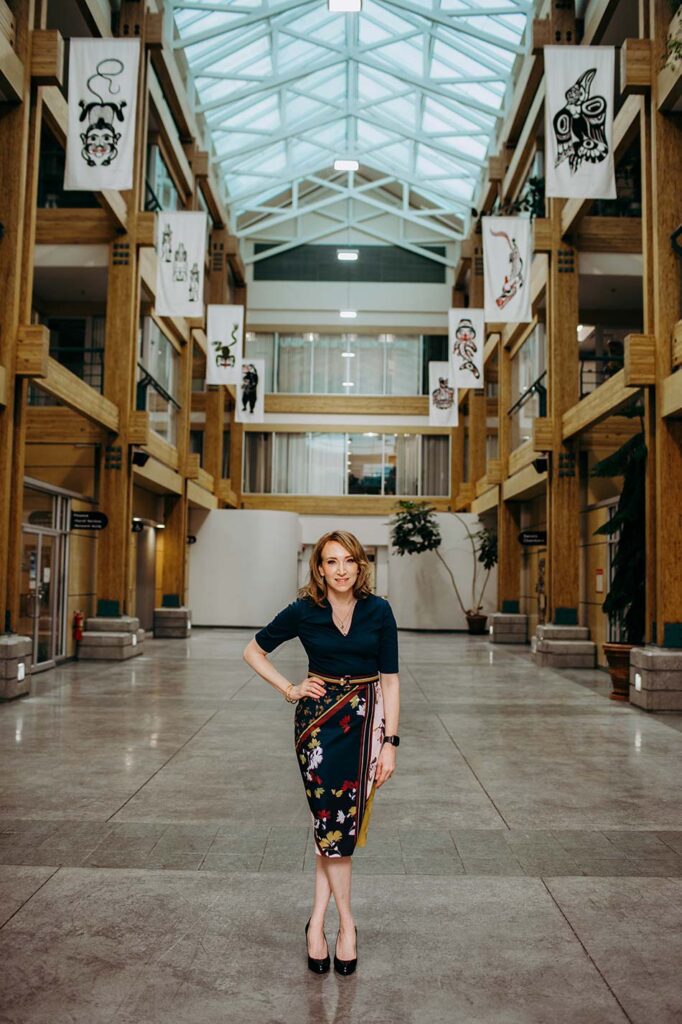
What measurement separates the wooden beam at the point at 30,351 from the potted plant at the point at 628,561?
7.04m

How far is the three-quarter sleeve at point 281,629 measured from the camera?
11.2 ft

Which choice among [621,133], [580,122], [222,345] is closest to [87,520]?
[222,345]

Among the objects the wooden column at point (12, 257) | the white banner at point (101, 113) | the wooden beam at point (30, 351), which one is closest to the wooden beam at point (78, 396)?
the wooden beam at point (30, 351)

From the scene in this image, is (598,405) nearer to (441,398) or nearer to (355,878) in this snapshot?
(355,878)

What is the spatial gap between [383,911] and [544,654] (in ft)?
40.1

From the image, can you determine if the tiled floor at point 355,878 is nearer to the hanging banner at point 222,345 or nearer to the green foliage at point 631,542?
the green foliage at point 631,542

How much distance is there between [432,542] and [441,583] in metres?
1.49

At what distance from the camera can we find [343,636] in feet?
11.0

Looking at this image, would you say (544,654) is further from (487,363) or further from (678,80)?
(487,363)

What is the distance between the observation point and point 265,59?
80.3 feet

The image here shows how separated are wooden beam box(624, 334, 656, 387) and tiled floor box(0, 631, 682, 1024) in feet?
13.3

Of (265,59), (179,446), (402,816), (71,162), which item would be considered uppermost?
(265,59)

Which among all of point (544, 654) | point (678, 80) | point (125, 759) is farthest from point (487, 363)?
point (125, 759)

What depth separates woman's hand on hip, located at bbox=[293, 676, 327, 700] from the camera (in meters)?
3.27
